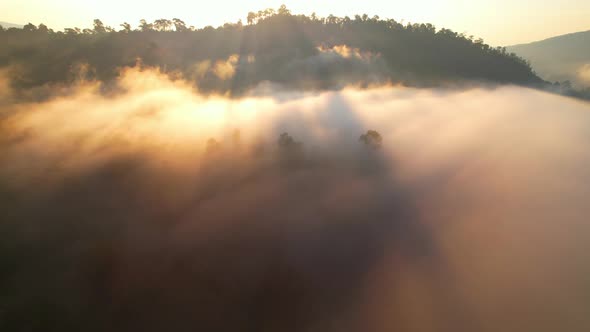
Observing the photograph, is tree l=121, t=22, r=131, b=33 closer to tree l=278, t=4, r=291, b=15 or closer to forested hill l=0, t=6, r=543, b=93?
forested hill l=0, t=6, r=543, b=93

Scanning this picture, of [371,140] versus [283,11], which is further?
[283,11]

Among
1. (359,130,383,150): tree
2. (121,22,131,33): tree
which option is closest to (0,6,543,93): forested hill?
(121,22,131,33): tree

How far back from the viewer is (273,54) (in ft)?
338

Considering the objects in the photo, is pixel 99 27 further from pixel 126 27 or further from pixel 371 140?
pixel 371 140

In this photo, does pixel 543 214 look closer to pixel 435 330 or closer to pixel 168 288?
pixel 435 330

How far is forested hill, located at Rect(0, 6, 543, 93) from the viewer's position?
77125 mm

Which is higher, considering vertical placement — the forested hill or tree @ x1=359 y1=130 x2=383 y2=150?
the forested hill

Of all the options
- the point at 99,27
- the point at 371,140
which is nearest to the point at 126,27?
the point at 99,27

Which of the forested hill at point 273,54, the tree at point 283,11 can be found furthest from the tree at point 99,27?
the tree at point 283,11

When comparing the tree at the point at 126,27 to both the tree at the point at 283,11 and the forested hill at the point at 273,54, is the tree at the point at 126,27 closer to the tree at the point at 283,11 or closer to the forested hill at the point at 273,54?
the forested hill at the point at 273,54

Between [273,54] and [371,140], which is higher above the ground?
[273,54]

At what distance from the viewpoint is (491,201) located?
39.6 m

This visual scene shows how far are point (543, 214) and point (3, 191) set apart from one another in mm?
83126

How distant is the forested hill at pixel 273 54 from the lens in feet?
253
